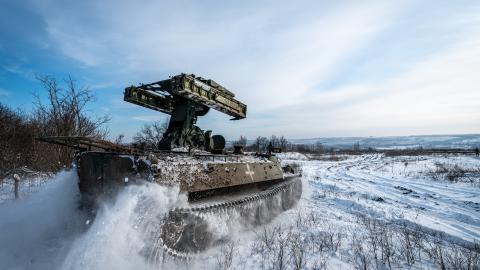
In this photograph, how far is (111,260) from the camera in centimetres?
372

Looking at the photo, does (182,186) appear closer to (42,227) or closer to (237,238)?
(237,238)

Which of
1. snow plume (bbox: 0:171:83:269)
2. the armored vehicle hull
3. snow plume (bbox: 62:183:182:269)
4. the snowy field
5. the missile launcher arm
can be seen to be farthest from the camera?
the missile launcher arm

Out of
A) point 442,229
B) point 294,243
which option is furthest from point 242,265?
point 442,229

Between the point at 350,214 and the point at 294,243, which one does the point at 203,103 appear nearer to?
the point at 294,243

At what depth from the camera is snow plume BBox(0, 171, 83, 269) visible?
448cm

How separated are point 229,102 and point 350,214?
397 centimetres

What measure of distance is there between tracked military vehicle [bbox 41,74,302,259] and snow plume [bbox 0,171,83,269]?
0.61 metres

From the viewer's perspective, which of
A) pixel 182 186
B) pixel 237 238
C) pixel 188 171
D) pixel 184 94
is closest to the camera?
pixel 182 186

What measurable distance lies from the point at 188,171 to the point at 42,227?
8.57 feet

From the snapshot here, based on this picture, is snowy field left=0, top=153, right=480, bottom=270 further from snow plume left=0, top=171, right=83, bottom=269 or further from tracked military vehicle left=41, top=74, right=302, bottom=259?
tracked military vehicle left=41, top=74, right=302, bottom=259

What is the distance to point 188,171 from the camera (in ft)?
16.2

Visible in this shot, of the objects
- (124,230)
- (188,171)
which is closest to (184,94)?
(188,171)

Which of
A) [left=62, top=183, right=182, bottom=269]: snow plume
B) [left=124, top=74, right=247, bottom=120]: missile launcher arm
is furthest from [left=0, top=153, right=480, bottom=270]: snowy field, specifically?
[left=124, top=74, right=247, bottom=120]: missile launcher arm

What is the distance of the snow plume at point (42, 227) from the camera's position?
4477 mm
